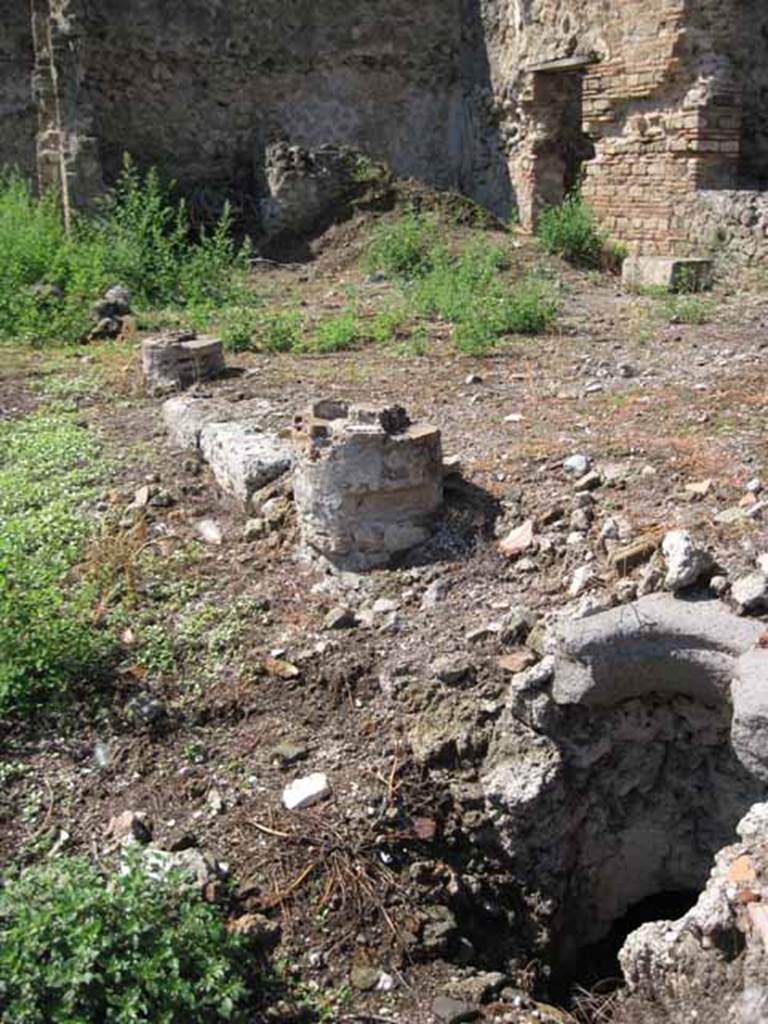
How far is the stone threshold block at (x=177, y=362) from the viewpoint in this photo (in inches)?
248

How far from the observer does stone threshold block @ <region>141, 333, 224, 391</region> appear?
629cm

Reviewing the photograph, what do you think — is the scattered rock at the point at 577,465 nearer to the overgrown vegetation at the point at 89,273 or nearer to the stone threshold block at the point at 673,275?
the overgrown vegetation at the point at 89,273

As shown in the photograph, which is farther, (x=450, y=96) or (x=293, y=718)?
(x=450, y=96)

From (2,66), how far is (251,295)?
561cm

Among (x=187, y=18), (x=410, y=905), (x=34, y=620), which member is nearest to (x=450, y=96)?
(x=187, y=18)

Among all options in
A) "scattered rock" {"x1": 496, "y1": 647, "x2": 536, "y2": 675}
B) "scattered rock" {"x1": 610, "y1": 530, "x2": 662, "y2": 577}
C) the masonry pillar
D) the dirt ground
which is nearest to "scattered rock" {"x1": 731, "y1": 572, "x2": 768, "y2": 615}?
→ the dirt ground

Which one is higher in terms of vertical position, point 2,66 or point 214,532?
point 2,66

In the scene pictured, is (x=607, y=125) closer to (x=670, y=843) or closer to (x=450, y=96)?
(x=450, y=96)

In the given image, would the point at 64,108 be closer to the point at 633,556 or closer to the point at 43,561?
the point at 43,561

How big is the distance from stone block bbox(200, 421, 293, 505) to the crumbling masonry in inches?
220

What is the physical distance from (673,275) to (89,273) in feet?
14.7

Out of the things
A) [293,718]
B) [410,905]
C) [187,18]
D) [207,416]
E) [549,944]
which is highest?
[187,18]

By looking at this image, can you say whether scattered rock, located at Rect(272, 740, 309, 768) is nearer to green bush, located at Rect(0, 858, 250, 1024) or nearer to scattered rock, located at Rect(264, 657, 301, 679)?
scattered rock, located at Rect(264, 657, 301, 679)

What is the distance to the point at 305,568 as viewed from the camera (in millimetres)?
4215
